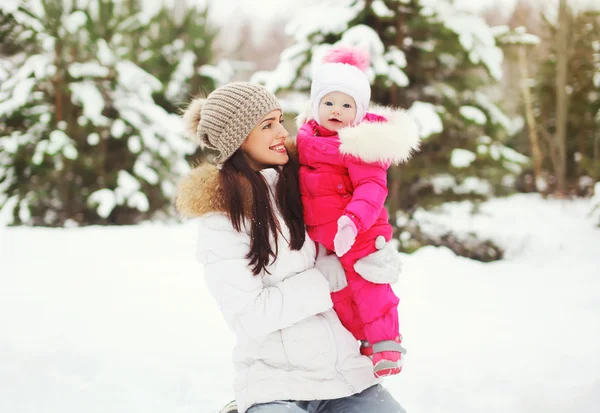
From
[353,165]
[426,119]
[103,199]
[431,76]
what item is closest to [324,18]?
[431,76]

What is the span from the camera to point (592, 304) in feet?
12.1

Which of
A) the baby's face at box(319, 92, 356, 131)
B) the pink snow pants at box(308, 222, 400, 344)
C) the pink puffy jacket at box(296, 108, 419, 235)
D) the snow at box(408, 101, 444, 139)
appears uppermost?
the baby's face at box(319, 92, 356, 131)

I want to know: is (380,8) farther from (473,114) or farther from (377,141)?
(377,141)

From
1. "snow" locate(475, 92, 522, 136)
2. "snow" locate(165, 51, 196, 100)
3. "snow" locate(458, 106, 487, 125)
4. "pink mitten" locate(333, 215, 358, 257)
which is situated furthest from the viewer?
"snow" locate(165, 51, 196, 100)

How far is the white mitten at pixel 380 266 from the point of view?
1.82m

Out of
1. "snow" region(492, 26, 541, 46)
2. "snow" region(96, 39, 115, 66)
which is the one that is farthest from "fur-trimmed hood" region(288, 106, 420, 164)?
"snow" region(96, 39, 115, 66)

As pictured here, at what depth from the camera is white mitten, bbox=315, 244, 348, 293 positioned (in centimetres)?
194

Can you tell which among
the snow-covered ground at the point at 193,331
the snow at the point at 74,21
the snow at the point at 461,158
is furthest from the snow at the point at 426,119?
the snow at the point at 74,21

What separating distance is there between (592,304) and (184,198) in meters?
3.45

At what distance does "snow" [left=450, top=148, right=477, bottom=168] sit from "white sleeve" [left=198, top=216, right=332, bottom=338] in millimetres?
3907

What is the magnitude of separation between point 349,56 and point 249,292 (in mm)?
1131

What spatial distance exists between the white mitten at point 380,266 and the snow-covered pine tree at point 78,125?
5273mm

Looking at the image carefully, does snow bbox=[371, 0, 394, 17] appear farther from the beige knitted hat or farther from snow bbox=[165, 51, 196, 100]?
snow bbox=[165, 51, 196, 100]

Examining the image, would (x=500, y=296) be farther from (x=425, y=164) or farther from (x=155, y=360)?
(x=155, y=360)
